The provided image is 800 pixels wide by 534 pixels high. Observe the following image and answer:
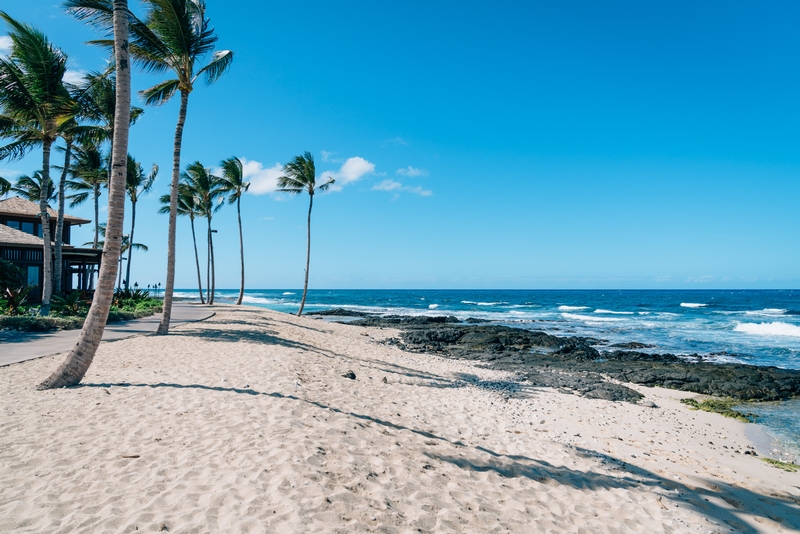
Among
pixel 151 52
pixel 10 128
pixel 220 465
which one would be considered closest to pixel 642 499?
pixel 220 465

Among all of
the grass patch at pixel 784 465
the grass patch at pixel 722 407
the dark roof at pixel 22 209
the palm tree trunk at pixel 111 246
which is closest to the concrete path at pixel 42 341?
the palm tree trunk at pixel 111 246

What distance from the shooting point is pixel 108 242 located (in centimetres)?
712

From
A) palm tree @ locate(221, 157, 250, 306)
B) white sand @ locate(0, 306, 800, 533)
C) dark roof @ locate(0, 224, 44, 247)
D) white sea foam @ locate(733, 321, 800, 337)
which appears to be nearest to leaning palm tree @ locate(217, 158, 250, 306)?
palm tree @ locate(221, 157, 250, 306)

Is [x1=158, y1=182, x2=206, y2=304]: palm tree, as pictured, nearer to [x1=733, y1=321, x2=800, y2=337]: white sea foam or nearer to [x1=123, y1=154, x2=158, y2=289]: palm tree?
[x1=123, y1=154, x2=158, y2=289]: palm tree

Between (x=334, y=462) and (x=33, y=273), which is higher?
(x=33, y=273)

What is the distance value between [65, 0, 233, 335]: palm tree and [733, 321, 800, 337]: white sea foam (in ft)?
125

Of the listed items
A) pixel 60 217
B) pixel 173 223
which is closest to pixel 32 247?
pixel 60 217

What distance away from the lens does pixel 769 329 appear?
3228 centimetres

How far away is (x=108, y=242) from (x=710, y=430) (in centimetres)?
1286

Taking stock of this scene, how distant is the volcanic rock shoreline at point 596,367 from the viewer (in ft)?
42.5

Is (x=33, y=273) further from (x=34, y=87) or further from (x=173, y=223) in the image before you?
(x=173, y=223)

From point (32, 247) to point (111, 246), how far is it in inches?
960

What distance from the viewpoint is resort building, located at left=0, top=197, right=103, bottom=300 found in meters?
24.0

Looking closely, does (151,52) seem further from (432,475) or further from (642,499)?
(642,499)
